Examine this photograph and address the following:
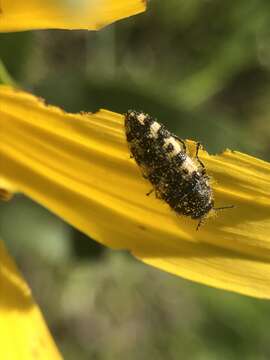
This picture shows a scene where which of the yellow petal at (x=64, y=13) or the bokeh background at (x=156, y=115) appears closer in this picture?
the yellow petal at (x=64, y=13)

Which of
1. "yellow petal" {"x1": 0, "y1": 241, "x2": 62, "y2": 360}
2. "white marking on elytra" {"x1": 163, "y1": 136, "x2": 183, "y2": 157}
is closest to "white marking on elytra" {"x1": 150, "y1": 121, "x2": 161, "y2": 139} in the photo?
"white marking on elytra" {"x1": 163, "y1": 136, "x2": 183, "y2": 157}

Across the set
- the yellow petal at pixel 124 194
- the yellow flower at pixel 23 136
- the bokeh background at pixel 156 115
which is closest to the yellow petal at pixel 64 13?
the yellow flower at pixel 23 136

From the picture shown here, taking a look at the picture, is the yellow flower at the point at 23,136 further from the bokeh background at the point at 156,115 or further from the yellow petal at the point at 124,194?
the bokeh background at the point at 156,115

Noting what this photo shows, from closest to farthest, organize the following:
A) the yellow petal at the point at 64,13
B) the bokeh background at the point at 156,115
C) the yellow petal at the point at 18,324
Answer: the yellow petal at the point at 64,13 → the yellow petal at the point at 18,324 → the bokeh background at the point at 156,115

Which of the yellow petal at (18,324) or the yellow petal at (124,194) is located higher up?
the yellow petal at (124,194)

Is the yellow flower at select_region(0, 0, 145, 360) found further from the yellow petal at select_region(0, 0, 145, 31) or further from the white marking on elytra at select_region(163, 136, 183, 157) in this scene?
the white marking on elytra at select_region(163, 136, 183, 157)

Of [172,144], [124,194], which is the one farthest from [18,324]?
[172,144]

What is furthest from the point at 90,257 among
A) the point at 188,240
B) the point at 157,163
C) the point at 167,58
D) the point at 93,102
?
the point at 167,58
